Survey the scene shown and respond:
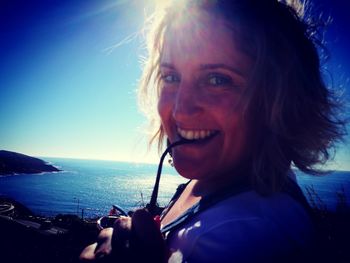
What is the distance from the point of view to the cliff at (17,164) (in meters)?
155

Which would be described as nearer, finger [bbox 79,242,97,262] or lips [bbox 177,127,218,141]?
finger [bbox 79,242,97,262]

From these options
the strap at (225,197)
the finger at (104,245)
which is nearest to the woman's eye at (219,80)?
the strap at (225,197)

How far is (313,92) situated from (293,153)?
39 centimetres

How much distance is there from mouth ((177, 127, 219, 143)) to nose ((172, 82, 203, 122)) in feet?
0.33

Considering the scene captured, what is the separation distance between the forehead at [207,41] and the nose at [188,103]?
0.57 ft

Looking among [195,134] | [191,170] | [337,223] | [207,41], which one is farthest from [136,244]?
[337,223]

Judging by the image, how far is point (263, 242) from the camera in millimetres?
1059

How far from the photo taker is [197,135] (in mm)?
1782

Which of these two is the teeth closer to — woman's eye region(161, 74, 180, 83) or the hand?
woman's eye region(161, 74, 180, 83)

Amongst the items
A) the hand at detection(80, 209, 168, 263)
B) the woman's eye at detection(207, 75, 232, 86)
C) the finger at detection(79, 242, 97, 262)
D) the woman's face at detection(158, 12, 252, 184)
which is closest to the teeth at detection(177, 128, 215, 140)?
the woman's face at detection(158, 12, 252, 184)

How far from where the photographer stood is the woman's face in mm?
1674

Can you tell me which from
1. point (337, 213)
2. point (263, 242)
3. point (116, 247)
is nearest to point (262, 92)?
point (263, 242)

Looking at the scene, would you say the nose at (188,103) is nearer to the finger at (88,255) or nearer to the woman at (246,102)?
the woman at (246,102)

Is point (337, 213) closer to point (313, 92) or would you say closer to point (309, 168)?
point (309, 168)
